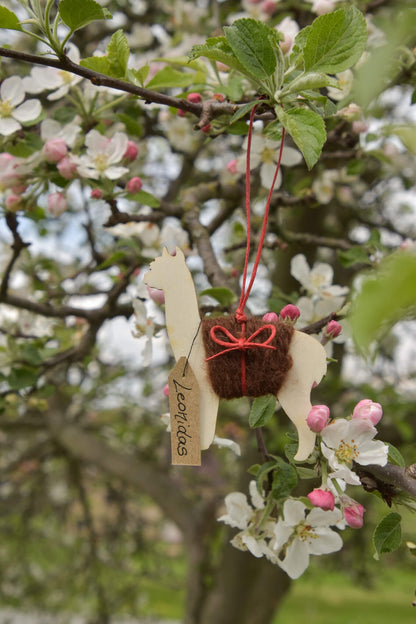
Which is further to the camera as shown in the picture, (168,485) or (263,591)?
(168,485)

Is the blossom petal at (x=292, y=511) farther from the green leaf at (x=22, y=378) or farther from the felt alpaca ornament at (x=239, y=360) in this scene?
the green leaf at (x=22, y=378)

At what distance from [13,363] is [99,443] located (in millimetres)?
1947

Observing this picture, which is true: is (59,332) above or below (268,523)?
below

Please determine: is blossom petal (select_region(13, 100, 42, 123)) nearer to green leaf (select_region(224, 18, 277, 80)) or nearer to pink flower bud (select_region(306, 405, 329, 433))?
green leaf (select_region(224, 18, 277, 80))

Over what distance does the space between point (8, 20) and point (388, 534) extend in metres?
0.91

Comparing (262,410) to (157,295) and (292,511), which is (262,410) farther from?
(157,295)

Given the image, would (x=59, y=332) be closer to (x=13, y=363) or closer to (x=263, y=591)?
(x=13, y=363)

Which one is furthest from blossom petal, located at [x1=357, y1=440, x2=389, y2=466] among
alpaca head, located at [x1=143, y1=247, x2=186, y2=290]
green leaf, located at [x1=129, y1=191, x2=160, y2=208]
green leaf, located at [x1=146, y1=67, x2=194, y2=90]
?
green leaf, located at [x1=146, y1=67, x2=194, y2=90]

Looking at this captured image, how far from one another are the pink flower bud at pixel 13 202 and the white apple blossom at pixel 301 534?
2.88ft

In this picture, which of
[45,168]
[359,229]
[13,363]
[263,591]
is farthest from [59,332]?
[359,229]

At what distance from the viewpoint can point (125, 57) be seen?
939 mm

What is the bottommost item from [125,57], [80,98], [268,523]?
[268,523]

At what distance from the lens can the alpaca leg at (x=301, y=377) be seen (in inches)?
30.0

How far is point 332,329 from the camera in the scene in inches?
33.5
